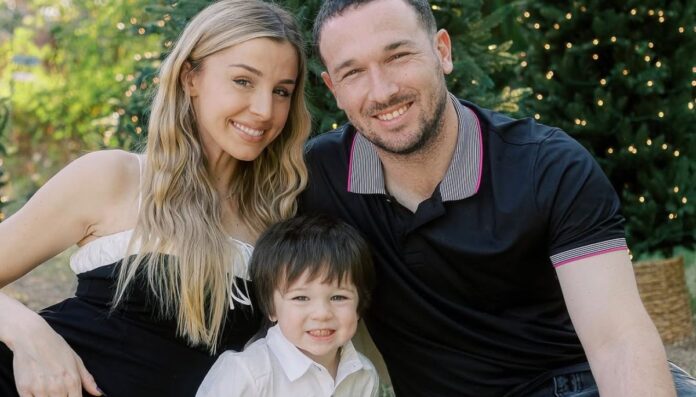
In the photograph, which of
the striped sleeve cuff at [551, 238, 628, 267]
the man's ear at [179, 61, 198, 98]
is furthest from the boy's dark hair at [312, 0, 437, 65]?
the striped sleeve cuff at [551, 238, 628, 267]

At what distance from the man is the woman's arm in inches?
29.9

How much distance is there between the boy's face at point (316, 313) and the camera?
8.39ft

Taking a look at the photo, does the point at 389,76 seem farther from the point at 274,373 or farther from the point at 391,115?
the point at 274,373

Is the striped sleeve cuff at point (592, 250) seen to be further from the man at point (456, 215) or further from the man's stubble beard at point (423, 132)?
the man's stubble beard at point (423, 132)

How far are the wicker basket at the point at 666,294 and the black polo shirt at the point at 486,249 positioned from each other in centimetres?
268

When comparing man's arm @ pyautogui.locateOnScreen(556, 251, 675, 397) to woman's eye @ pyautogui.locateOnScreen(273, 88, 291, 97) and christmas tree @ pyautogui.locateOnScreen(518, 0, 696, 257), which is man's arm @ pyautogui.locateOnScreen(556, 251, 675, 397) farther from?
christmas tree @ pyautogui.locateOnScreen(518, 0, 696, 257)

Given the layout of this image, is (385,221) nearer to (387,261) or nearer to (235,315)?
(387,261)

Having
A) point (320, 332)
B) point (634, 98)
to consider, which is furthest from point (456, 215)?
point (634, 98)

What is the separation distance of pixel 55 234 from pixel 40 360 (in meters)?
0.40

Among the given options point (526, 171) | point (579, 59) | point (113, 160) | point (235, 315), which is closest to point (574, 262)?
point (526, 171)

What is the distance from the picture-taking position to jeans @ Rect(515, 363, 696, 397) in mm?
2510

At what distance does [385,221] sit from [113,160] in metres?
0.91

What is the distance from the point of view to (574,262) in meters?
2.42

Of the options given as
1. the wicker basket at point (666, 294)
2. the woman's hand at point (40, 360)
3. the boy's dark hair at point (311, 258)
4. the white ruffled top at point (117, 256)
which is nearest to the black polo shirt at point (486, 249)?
Result: the boy's dark hair at point (311, 258)
